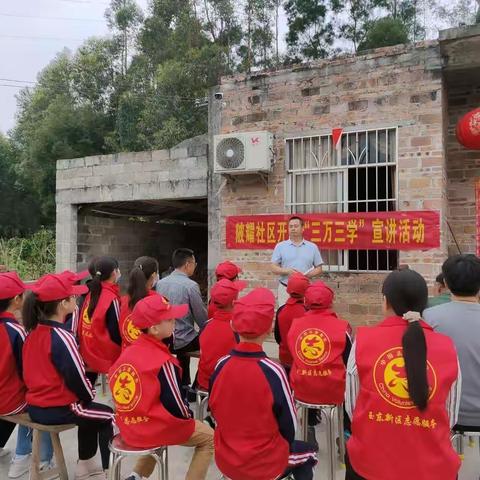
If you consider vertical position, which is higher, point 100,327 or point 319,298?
point 319,298

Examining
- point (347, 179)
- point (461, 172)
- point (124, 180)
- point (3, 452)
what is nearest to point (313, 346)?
point (3, 452)

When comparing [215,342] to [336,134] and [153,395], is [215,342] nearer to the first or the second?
[153,395]

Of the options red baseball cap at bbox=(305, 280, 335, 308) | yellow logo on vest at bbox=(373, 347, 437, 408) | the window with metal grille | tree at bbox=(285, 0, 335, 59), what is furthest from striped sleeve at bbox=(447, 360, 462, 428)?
tree at bbox=(285, 0, 335, 59)

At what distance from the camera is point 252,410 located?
2092 millimetres

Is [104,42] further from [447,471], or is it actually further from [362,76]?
[447,471]

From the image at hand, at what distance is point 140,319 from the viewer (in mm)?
2424

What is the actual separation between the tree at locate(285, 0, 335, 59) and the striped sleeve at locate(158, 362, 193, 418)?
21.9 metres

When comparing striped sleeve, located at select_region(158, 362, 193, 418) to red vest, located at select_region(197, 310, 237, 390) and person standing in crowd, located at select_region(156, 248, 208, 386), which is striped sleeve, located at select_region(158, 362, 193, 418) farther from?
person standing in crowd, located at select_region(156, 248, 208, 386)

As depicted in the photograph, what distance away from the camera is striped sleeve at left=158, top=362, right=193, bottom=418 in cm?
234

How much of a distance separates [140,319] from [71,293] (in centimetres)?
69

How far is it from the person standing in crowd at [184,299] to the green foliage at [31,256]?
8.05 metres

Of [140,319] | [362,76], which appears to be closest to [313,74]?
[362,76]

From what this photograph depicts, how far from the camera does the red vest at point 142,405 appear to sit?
2.29 m

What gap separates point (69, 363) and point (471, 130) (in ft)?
16.2
